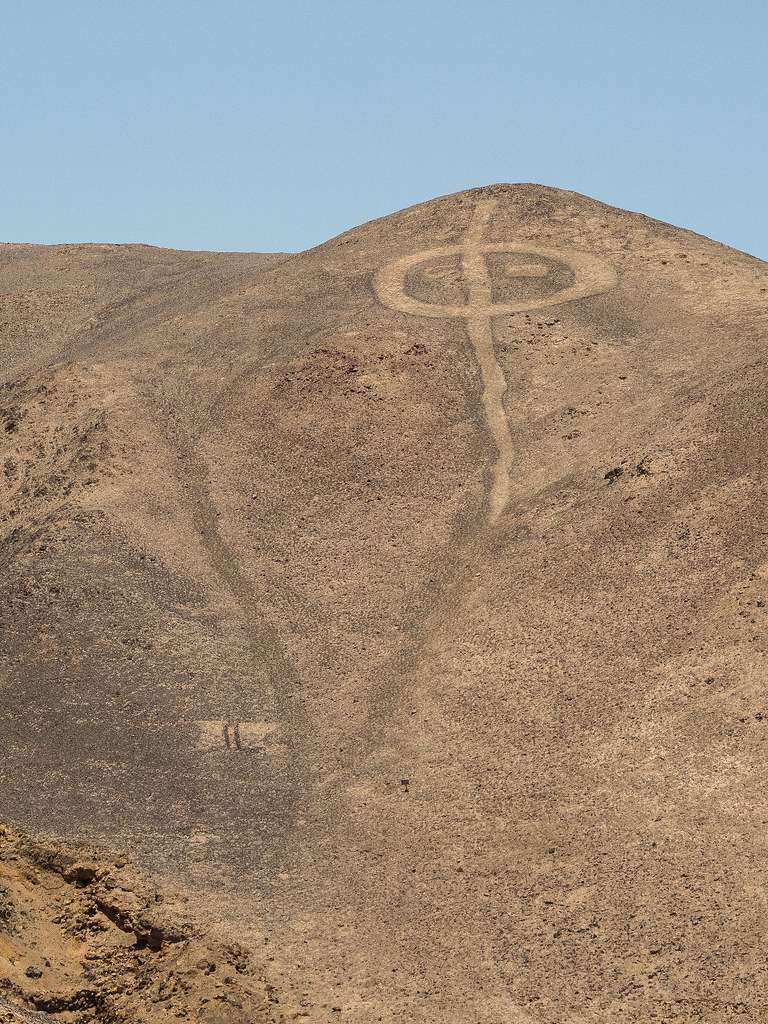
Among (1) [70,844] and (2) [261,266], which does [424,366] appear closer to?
(2) [261,266]

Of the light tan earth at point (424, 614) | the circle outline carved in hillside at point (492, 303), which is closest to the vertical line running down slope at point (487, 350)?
the light tan earth at point (424, 614)

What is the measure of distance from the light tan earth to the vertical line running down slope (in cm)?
11

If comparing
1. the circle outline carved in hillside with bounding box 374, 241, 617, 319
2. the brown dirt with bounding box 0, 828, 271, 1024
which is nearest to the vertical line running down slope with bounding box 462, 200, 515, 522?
the circle outline carved in hillside with bounding box 374, 241, 617, 319

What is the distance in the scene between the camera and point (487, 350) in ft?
112

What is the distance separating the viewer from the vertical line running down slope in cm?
2964

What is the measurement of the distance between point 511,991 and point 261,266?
32.3 meters

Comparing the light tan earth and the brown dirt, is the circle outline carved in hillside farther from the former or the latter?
the brown dirt

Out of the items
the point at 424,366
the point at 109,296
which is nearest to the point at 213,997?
the point at 424,366

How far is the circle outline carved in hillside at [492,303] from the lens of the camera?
117 feet

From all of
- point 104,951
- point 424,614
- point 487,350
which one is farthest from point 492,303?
point 104,951

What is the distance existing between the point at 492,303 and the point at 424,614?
518 inches

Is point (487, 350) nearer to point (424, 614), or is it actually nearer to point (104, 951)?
point (424, 614)

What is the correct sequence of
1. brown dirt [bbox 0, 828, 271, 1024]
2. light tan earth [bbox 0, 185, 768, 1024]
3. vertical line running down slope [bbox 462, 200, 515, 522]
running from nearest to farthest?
1. brown dirt [bbox 0, 828, 271, 1024]
2. light tan earth [bbox 0, 185, 768, 1024]
3. vertical line running down slope [bbox 462, 200, 515, 522]

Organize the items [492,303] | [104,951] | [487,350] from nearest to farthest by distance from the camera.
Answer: [104,951]
[487,350]
[492,303]
